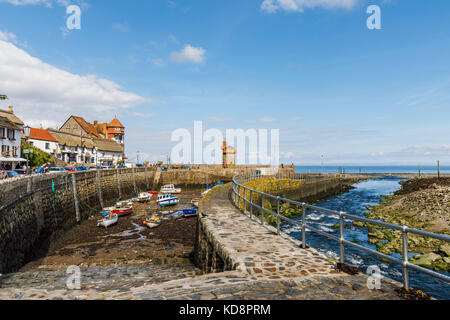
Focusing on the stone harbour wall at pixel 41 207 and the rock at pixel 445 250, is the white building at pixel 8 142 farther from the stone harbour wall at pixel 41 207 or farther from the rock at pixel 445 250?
the rock at pixel 445 250

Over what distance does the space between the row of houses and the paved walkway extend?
117 feet

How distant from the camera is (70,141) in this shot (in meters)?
57.9

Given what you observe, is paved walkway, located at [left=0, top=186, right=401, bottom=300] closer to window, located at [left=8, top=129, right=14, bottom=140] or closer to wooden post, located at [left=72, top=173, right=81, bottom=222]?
wooden post, located at [left=72, top=173, right=81, bottom=222]

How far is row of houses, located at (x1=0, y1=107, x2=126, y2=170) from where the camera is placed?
113ft

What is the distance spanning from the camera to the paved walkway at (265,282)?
164 inches

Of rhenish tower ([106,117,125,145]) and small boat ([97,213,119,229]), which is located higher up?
rhenish tower ([106,117,125,145])

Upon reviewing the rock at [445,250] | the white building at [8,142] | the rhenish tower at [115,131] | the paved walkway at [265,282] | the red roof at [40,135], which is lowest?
the rock at [445,250]

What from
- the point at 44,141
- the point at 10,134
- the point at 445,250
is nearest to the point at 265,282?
the point at 445,250

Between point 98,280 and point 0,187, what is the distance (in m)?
7.16

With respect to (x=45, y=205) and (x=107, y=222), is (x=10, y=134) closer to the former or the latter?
(x=45, y=205)

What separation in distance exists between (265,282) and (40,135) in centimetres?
5928

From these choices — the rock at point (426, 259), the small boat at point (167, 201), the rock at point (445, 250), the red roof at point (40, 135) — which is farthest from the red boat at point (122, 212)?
the red roof at point (40, 135)

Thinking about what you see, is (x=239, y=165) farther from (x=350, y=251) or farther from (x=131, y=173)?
(x=350, y=251)

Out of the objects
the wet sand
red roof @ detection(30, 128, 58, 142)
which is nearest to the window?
red roof @ detection(30, 128, 58, 142)
